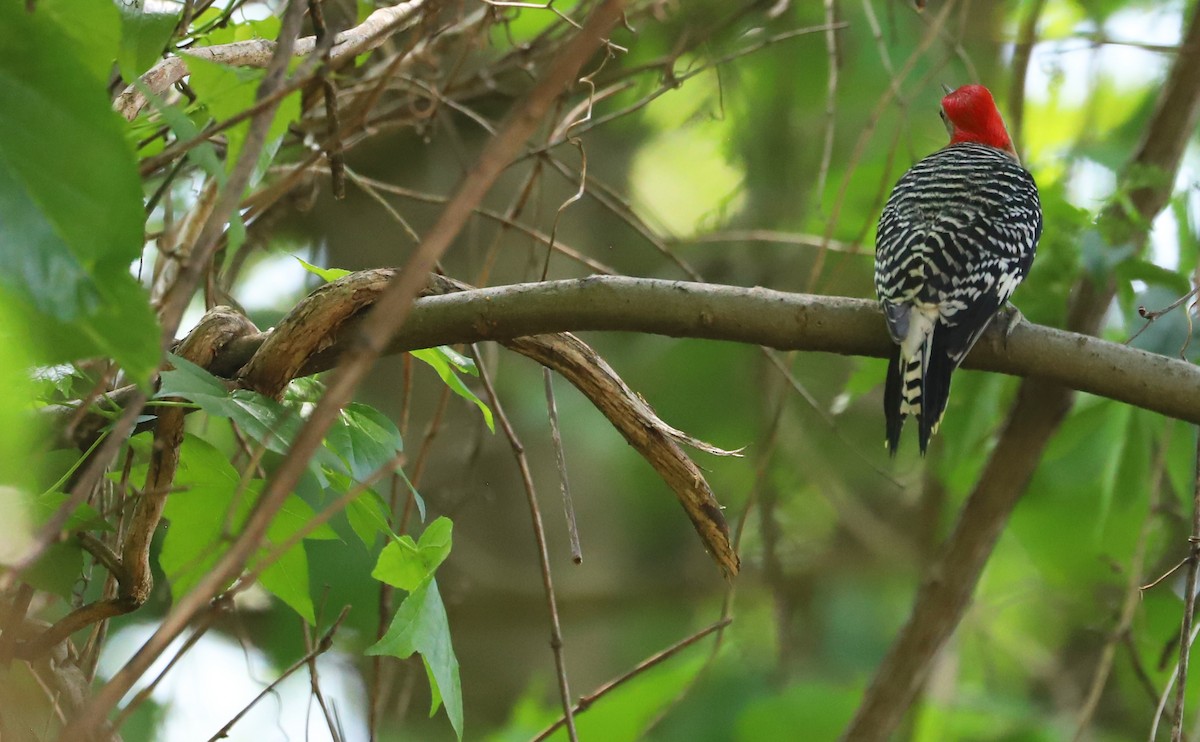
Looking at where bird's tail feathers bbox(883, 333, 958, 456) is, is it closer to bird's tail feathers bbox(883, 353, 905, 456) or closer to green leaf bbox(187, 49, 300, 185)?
bird's tail feathers bbox(883, 353, 905, 456)

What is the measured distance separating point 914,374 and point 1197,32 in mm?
1299

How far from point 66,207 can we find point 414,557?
1.96ft

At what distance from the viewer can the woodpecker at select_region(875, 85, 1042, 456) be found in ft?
6.07

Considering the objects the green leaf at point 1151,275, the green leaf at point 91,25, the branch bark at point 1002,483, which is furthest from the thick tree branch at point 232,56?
the branch bark at point 1002,483

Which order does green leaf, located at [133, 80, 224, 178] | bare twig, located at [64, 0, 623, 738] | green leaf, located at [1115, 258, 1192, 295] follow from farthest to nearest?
1. green leaf, located at [1115, 258, 1192, 295]
2. green leaf, located at [133, 80, 224, 178]
3. bare twig, located at [64, 0, 623, 738]

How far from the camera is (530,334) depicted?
1270 mm

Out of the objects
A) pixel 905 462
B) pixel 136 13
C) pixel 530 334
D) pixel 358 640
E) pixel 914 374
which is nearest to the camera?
pixel 136 13

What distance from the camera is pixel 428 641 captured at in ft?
3.73

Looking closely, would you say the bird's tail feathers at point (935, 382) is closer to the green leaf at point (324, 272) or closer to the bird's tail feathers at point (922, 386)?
the bird's tail feathers at point (922, 386)

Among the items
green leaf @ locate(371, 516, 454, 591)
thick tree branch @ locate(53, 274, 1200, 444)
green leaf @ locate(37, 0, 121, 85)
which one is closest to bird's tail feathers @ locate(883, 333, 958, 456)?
thick tree branch @ locate(53, 274, 1200, 444)

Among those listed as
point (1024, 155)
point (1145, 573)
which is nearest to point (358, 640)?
point (1145, 573)

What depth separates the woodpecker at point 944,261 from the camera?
1849 mm

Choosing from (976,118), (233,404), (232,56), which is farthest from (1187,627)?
(976,118)

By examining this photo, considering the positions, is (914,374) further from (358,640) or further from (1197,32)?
(358,640)
